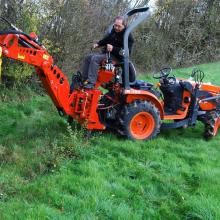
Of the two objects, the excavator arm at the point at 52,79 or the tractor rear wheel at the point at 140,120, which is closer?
the excavator arm at the point at 52,79

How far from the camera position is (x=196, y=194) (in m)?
5.61

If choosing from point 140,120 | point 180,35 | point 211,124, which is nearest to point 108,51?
point 140,120

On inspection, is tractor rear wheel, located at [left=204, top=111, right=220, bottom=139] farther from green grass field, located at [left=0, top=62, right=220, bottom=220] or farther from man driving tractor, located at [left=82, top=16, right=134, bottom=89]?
man driving tractor, located at [left=82, top=16, right=134, bottom=89]

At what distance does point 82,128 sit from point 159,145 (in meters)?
1.33

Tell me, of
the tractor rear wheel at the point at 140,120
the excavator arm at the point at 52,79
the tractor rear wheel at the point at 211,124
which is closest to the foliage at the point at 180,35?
the tractor rear wheel at the point at 211,124

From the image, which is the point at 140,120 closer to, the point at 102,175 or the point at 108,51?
the point at 108,51

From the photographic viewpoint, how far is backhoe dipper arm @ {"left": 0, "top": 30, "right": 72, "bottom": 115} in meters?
6.27

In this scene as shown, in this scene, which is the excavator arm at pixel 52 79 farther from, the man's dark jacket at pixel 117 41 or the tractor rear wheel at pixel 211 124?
the tractor rear wheel at pixel 211 124

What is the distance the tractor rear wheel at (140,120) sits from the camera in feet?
25.0

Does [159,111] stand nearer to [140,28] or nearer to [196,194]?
[196,194]

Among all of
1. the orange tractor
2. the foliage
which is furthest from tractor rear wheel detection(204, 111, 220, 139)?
the foliage

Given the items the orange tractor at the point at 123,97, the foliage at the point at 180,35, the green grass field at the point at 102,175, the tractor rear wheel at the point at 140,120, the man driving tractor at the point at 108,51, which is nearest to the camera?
the green grass field at the point at 102,175

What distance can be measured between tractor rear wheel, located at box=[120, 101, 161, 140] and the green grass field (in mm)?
194

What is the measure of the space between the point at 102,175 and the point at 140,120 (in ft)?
7.12
